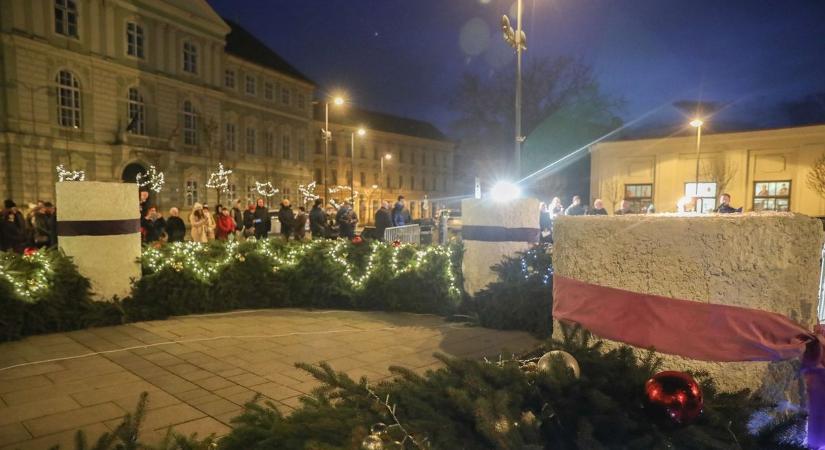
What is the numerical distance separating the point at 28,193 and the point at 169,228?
929 inches

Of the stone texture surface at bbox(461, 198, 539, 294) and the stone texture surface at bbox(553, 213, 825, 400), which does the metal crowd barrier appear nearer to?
the stone texture surface at bbox(461, 198, 539, 294)

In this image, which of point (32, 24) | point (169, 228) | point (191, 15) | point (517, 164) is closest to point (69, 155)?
point (32, 24)

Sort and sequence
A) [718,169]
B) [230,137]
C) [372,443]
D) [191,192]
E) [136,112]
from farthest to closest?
[230,137], [191,192], [136,112], [718,169], [372,443]

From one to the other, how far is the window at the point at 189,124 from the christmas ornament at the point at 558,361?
1702 inches

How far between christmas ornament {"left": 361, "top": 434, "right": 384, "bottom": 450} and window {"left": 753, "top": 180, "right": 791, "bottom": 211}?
104ft

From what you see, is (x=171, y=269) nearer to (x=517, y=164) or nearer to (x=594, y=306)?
(x=594, y=306)

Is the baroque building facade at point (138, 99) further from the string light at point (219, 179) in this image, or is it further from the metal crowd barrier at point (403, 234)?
the metal crowd barrier at point (403, 234)

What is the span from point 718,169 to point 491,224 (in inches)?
1040

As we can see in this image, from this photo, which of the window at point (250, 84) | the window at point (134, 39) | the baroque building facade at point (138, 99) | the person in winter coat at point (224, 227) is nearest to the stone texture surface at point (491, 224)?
the person in winter coat at point (224, 227)

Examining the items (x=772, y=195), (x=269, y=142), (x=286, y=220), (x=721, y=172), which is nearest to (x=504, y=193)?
(x=286, y=220)

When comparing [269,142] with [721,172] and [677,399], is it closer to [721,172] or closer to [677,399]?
[721,172]

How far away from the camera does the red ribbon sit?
2.54 m

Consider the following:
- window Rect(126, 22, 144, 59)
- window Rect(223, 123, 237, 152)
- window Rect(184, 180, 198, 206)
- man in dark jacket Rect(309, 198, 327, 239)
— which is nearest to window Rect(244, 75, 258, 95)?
window Rect(223, 123, 237, 152)

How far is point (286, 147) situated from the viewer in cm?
5275
